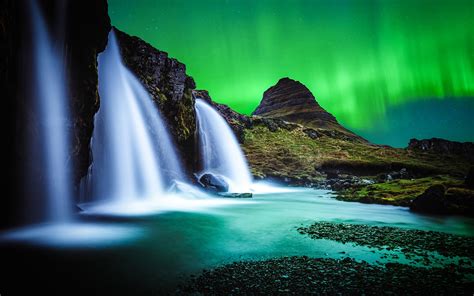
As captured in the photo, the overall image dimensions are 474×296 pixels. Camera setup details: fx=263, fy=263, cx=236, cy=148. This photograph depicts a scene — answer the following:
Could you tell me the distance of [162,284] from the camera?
8.41 meters

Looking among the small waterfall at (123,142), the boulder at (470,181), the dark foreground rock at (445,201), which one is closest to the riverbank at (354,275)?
the dark foreground rock at (445,201)

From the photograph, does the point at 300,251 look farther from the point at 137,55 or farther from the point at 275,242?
the point at 137,55

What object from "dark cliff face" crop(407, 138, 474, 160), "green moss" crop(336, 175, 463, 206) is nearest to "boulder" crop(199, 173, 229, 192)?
"green moss" crop(336, 175, 463, 206)

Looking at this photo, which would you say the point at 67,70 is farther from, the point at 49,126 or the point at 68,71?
the point at 49,126

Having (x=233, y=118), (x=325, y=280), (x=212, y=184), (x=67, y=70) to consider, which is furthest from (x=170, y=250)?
(x=233, y=118)

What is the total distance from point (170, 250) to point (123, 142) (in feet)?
84.8

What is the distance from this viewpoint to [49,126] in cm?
1903

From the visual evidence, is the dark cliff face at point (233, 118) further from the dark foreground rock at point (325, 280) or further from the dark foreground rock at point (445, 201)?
the dark foreground rock at point (325, 280)

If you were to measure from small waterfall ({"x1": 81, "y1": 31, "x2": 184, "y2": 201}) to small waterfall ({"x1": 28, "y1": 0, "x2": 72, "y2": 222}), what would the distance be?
10113mm

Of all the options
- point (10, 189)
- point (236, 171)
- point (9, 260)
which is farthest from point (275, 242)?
point (236, 171)

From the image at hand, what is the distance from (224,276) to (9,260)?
29.3ft

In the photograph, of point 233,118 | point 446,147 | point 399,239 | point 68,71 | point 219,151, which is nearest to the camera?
point 399,239

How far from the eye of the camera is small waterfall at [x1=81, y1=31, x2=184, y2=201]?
3251 centimetres

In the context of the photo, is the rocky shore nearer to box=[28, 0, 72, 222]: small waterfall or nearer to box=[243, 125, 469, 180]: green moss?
box=[28, 0, 72, 222]: small waterfall
